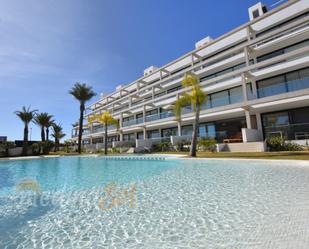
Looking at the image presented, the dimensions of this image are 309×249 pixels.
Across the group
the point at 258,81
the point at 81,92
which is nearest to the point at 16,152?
the point at 81,92

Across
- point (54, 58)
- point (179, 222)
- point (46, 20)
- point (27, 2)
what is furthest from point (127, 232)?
point (54, 58)

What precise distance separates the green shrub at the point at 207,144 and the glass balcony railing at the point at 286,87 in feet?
22.8

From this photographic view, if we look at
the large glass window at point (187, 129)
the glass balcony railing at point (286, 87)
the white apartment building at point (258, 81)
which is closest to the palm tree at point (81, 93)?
the white apartment building at point (258, 81)

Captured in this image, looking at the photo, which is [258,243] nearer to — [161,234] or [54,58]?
[161,234]

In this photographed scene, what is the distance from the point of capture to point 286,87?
1802 cm

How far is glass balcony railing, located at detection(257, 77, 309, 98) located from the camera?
1706 cm

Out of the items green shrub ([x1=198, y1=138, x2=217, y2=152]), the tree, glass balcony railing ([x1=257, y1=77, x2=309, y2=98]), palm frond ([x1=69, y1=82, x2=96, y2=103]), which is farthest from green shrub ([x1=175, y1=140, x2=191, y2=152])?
the tree

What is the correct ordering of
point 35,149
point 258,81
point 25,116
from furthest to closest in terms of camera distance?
point 35,149 < point 25,116 < point 258,81

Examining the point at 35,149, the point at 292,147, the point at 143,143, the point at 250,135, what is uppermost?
the point at 250,135

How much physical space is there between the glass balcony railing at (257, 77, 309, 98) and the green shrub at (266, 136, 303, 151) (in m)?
4.77

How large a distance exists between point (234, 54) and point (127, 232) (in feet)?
90.7

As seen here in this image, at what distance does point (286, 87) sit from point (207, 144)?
9.51 metres

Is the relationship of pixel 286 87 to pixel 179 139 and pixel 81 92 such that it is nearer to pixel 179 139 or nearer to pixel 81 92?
pixel 179 139

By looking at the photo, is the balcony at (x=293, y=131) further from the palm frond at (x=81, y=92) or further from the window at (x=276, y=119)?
the palm frond at (x=81, y=92)
